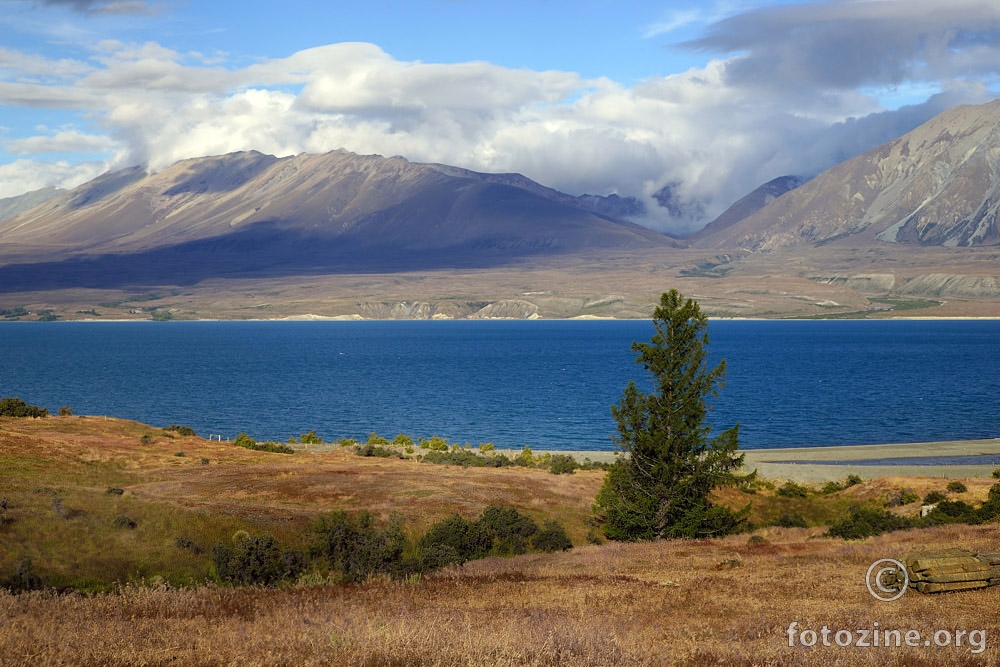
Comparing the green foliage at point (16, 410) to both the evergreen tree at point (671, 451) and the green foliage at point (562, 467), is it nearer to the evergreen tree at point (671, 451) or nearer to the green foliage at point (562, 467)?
the green foliage at point (562, 467)

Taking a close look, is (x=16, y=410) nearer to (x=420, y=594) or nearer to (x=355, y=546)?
(x=355, y=546)

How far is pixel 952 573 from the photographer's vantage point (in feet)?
50.5

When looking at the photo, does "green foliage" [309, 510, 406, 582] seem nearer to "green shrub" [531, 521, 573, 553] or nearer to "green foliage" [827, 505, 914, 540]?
"green shrub" [531, 521, 573, 553]

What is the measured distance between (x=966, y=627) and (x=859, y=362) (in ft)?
543

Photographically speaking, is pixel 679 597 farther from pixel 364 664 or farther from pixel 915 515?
pixel 915 515

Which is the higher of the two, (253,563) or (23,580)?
(23,580)

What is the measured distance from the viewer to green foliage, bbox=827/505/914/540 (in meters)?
27.2

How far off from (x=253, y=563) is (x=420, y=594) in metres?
6.82

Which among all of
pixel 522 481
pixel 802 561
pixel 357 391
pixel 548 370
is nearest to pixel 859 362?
pixel 548 370

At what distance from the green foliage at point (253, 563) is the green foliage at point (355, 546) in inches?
64.0

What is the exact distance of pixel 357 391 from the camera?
4705 inches

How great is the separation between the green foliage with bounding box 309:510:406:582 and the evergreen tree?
10.2 m

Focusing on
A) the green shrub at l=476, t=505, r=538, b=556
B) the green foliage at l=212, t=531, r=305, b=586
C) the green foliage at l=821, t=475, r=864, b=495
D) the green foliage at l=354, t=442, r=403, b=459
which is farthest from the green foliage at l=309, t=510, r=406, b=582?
the green foliage at l=821, t=475, r=864, b=495

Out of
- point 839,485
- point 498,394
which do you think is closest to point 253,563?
point 839,485
